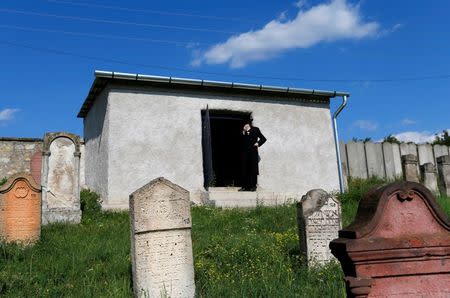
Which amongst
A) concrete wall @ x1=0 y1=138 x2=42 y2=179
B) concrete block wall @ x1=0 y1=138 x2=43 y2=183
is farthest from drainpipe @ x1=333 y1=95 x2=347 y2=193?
concrete wall @ x1=0 y1=138 x2=42 y2=179

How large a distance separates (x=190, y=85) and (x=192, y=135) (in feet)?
4.86

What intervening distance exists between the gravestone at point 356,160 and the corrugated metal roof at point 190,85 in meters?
2.25

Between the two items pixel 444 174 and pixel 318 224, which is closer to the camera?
pixel 318 224

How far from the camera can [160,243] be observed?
18.9 feet

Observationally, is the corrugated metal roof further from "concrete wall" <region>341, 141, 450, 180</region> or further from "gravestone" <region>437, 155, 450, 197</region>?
"gravestone" <region>437, 155, 450, 197</region>

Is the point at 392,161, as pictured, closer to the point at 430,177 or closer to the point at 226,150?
the point at 430,177

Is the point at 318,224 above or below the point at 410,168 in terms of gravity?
below

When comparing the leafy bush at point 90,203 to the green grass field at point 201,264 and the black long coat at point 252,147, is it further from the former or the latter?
the black long coat at point 252,147

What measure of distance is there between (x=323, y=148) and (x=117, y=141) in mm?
6644

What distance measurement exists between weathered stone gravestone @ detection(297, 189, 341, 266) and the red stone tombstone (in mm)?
3434

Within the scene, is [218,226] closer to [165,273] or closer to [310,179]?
[165,273]

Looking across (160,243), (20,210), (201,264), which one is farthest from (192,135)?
(160,243)

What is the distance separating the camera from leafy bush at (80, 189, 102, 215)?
38.5 feet

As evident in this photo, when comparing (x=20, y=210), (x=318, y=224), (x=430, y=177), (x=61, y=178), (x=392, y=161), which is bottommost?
(x=318, y=224)
